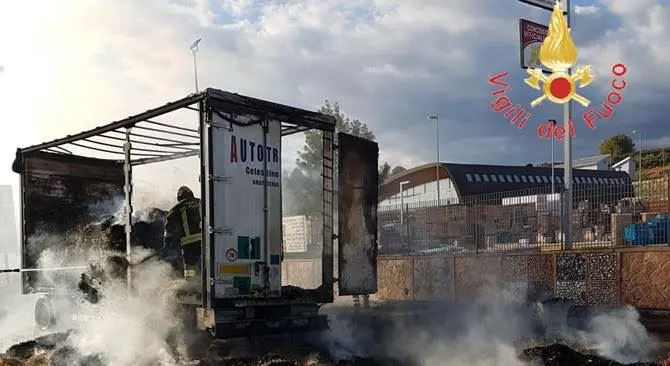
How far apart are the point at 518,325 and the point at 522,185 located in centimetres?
3264

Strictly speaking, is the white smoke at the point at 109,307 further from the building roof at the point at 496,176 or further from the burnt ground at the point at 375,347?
the building roof at the point at 496,176

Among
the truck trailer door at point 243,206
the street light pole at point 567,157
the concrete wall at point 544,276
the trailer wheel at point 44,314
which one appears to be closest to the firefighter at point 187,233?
the truck trailer door at point 243,206

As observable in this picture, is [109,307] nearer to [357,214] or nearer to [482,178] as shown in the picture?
[357,214]

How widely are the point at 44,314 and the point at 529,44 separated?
12.8 metres

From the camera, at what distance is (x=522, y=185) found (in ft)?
138

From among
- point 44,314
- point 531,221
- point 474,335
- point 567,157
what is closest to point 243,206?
point 474,335

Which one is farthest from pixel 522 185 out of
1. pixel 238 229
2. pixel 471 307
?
pixel 238 229

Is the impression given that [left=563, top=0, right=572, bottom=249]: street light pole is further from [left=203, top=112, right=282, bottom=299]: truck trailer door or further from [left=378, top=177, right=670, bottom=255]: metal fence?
[left=203, top=112, right=282, bottom=299]: truck trailer door

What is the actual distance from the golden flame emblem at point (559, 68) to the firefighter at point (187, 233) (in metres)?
8.40

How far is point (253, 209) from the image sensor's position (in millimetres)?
8625

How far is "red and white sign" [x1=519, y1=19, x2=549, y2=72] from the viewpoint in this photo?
1723cm

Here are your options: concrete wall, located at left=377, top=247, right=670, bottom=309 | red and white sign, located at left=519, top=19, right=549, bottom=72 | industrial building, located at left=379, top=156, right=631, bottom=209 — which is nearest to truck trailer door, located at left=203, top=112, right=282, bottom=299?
concrete wall, located at left=377, top=247, right=670, bottom=309

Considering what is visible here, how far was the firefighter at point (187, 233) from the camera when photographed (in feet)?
30.7

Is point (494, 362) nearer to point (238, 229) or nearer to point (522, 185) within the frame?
point (238, 229)
